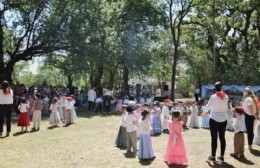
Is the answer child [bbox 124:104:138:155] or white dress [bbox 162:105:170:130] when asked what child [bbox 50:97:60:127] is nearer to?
white dress [bbox 162:105:170:130]

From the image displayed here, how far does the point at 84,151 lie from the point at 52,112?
24.2 feet

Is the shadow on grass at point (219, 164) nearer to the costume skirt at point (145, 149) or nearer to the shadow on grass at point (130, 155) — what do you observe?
the costume skirt at point (145, 149)

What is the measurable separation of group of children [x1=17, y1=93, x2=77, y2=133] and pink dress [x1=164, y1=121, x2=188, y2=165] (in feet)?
27.3

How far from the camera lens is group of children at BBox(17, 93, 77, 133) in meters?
16.9

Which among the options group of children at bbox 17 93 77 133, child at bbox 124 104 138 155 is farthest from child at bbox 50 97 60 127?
child at bbox 124 104 138 155

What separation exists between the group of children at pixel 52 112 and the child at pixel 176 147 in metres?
8.30

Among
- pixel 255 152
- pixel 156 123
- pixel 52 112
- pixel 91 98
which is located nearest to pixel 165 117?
pixel 156 123

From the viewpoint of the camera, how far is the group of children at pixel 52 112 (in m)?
16.9

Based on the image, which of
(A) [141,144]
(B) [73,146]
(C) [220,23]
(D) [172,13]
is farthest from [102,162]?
(C) [220,23]

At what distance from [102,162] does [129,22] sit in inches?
1111

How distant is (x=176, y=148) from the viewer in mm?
10359

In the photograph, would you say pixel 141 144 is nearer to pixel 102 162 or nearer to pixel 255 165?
pixel 102 162

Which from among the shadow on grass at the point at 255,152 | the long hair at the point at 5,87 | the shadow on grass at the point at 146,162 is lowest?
the shadow on grass at the point at 146,162

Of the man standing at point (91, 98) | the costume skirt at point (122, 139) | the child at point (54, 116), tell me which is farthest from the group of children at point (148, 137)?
the man standing at point (91, 98)
